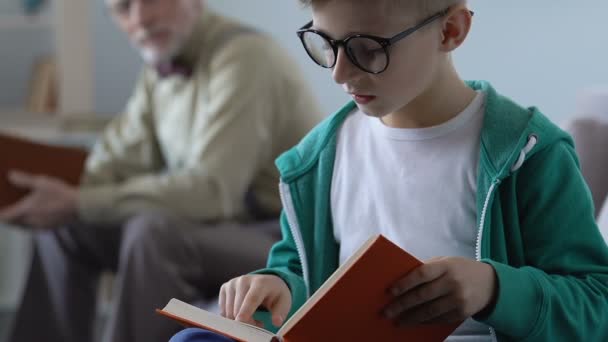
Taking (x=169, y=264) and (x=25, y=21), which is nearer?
(x=169, y=264)

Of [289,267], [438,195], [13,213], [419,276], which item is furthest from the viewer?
[13,213]

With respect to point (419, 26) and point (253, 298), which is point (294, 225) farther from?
point (419, 26)

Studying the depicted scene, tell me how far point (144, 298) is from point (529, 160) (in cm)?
123

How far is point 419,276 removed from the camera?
1.06m

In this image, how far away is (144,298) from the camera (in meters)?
2.22

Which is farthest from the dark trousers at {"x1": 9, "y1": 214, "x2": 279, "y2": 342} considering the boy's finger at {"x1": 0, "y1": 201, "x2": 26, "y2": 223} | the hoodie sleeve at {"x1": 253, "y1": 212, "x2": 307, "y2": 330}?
the hoodie sleeve at {"x1": 253, "y1": 212, "x2": 307, "y2": 330}

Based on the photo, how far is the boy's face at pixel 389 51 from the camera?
1.13 meters

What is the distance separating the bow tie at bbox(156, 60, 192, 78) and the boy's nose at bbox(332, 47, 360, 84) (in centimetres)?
142

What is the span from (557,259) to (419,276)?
222mm

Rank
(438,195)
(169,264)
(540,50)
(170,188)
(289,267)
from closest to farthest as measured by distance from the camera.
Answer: (438,195) → (289,267) → (540,50) → (169,264) → (170,188)

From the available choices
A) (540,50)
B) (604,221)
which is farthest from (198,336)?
(540,50)

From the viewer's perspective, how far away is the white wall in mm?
2004

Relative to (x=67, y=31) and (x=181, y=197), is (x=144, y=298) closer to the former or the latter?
(x=181, y=197)

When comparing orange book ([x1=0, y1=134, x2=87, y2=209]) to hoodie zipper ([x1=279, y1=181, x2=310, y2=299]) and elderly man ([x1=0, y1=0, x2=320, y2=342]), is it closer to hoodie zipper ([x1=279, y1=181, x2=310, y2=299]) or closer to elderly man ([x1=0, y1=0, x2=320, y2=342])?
elderly man ([x1=0, y1=0, x2=320, y2=342])
